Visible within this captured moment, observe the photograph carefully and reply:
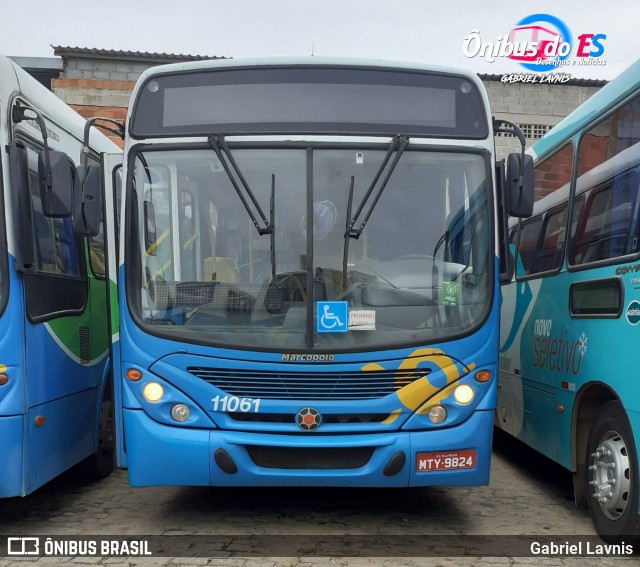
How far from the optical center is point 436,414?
5.21m

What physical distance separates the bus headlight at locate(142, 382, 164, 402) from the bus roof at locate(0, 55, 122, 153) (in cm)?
203

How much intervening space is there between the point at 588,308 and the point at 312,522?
2441mm

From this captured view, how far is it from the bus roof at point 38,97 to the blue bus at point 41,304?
0.5 inches

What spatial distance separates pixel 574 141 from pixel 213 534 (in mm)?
3985

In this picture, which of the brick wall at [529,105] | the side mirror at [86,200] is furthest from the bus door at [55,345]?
the brick wall at [529,105]

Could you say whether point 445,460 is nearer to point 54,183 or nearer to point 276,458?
point 276,458

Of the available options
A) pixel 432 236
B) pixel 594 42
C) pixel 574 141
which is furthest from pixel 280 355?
pixel 594 42

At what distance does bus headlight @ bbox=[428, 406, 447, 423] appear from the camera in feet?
17.1

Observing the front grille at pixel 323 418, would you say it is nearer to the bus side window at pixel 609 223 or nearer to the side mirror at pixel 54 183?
the side mirror at pixel 54 183

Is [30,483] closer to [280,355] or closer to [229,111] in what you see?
[280,355]

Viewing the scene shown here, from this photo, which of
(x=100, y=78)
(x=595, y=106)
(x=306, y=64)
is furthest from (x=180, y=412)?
(x=100, y=78)

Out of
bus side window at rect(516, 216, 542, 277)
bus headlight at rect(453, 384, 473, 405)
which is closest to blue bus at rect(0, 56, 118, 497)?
bus headlight at rect(453, 384, 473, 405)

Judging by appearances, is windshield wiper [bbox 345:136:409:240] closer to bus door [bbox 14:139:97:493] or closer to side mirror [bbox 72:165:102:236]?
side mirror [bbox 72:165:102:236]

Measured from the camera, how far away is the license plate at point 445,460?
516cm
